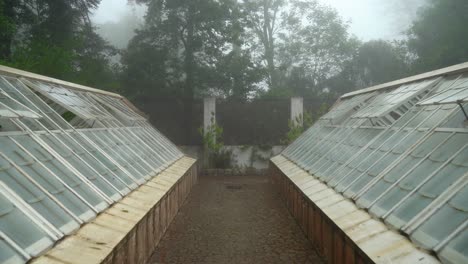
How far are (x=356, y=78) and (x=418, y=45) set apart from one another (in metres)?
5.72

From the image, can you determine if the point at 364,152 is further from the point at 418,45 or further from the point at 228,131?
the point at 418,45

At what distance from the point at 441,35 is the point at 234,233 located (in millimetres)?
22473

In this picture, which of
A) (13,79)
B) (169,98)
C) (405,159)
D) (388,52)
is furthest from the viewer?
(388,52)

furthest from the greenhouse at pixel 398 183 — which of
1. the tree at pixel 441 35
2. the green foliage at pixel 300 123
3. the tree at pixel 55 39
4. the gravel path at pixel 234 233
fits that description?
the tree at pixel 441 35

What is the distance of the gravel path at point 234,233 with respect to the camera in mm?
7914

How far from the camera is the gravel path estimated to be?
7.91m

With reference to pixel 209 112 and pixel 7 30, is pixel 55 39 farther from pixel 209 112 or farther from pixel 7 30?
pixel 209 112

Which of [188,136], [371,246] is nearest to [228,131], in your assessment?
[188,136]

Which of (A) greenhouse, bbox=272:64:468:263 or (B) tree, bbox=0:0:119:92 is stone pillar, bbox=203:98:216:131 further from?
(A) greenhouse, bbox=272:64:468:263

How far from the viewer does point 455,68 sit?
855 cm

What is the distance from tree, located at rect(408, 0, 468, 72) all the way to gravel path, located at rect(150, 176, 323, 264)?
1583 cm

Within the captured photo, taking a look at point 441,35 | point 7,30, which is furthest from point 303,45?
point 7,30

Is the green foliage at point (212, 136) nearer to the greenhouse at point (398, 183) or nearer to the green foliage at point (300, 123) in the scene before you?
the green foliage at point (300, 123)

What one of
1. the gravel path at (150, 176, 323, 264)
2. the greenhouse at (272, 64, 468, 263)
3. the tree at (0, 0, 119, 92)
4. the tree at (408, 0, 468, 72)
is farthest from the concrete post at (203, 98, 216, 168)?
the tree at (408, 0, 468, 72)
